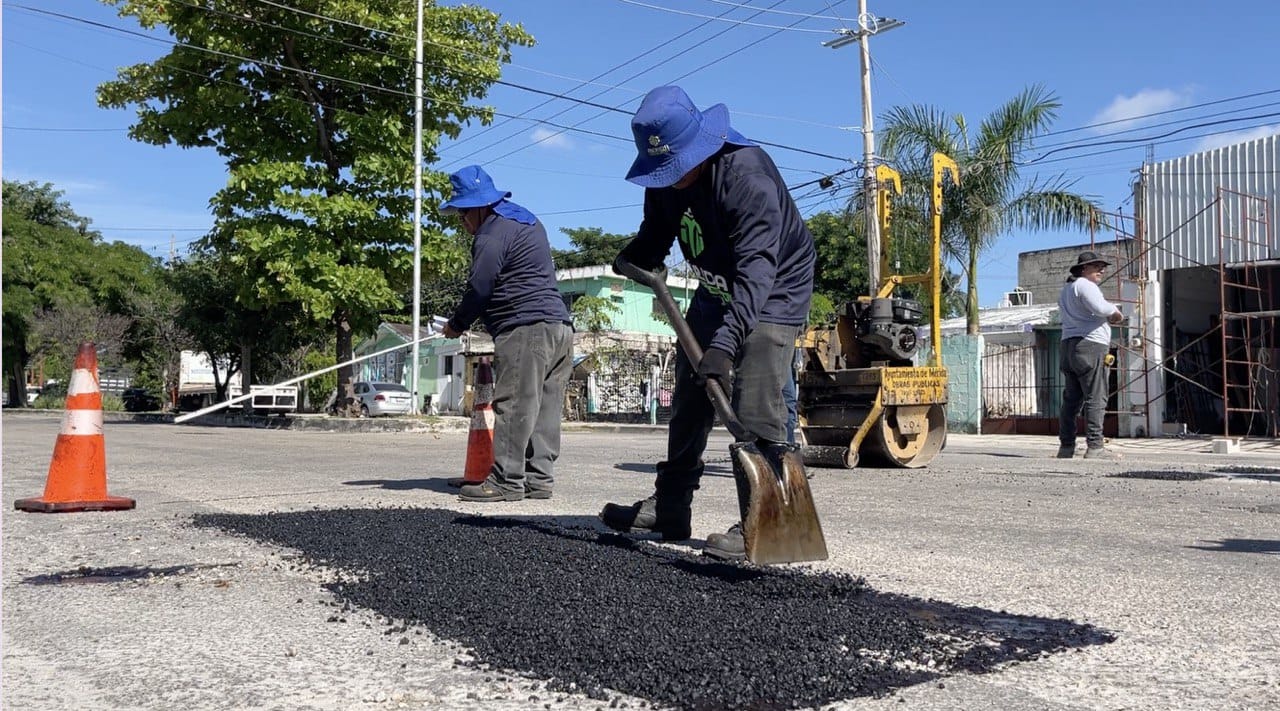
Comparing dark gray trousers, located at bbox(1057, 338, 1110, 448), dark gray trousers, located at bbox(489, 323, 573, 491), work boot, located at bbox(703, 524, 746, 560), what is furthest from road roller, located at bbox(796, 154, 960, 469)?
work boot, located at bbox(703, 524, 746, 560)

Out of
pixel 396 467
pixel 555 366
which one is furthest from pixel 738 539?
pixel 396 467

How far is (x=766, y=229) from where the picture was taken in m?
3.81

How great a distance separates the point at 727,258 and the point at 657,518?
1152mm

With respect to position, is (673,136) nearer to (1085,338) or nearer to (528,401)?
(528,401)

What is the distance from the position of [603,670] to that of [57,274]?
152 feet

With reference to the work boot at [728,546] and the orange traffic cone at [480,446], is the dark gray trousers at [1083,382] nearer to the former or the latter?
the orange traffic cone at [480,446]

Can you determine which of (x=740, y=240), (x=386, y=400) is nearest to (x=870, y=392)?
(x=740, y=240)

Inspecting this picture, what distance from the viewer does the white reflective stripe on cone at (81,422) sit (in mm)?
5645

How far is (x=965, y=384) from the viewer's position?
21.1 m

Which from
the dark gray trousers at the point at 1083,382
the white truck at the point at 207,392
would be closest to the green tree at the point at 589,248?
the white truck at the point at 207,392

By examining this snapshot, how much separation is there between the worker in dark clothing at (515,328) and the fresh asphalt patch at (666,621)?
164 cm

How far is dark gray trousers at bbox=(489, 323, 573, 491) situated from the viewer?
5914 mm

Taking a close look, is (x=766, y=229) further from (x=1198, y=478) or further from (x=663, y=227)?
(x=1198, y=478)

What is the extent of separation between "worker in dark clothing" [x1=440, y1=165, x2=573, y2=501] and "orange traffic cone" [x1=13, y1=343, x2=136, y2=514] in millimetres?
1948
